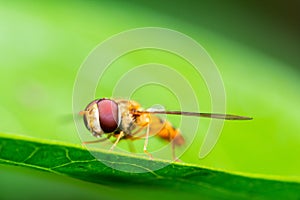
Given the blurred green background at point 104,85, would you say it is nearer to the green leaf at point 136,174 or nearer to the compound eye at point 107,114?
the compound eye at point 107,114

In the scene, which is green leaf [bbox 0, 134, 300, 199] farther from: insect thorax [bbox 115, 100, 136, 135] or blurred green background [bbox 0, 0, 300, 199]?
insect thorax [bbox 115, 100, 136, 135]

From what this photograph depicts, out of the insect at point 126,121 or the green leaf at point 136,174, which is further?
the insect at point 126,121

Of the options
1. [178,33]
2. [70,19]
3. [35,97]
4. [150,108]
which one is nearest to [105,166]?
[35,97]

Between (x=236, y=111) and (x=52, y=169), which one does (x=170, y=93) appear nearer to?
(x=236, y=111)

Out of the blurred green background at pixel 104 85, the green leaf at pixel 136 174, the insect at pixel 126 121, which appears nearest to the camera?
the green leaf at pixel 136 174

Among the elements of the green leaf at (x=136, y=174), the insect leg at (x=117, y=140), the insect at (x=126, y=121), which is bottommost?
the green leaf at (x=136, y=174)

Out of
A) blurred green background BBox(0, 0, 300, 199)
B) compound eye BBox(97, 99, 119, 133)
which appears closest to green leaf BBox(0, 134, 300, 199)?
blurred green background BBox(0, 0, 300, 199)

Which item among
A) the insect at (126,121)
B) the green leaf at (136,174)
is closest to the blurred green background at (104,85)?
the insect at (126,121)
